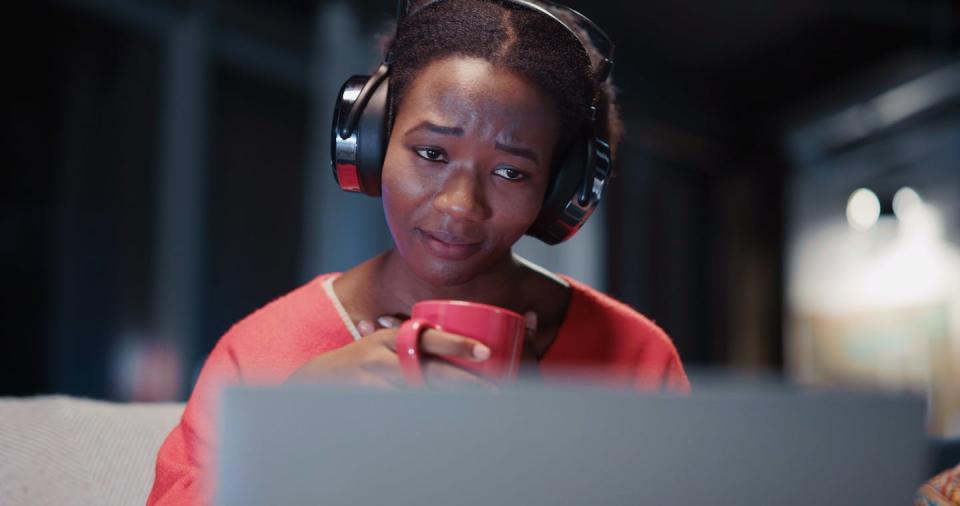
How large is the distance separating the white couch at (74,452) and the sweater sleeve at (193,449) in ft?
0.37

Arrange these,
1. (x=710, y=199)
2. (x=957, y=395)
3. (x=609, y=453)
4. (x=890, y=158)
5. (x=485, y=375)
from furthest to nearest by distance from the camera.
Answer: (x=710, y=199) → (x=890, y=158) → (x=957, y=395) → (x=485, y=375) → (x=609, y=453)

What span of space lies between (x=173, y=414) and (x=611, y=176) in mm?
582

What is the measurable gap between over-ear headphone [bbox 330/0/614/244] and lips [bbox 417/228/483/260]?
0.10 meters

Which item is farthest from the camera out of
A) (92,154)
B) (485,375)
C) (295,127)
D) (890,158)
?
(890,158)

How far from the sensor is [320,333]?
3.13 ft

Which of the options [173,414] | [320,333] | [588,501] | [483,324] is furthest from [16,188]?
[588,501]

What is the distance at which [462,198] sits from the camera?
82 centimetres

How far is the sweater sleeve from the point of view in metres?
0.80

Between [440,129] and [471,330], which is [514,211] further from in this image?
[471,330]

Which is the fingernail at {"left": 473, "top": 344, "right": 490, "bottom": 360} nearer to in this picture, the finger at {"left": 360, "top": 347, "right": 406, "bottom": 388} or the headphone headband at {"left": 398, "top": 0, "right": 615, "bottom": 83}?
the finger at {"left": 360, "top": 347, "right": 406, "bottom": 388}

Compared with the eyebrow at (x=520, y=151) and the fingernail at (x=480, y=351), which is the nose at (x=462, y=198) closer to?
the eyebrow at (x=520, y=151)

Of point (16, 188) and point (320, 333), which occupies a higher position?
point (16, 188)

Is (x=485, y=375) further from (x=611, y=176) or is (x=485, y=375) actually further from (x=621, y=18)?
(x=621, y=18)

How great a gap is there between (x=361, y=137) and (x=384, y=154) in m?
0.03
